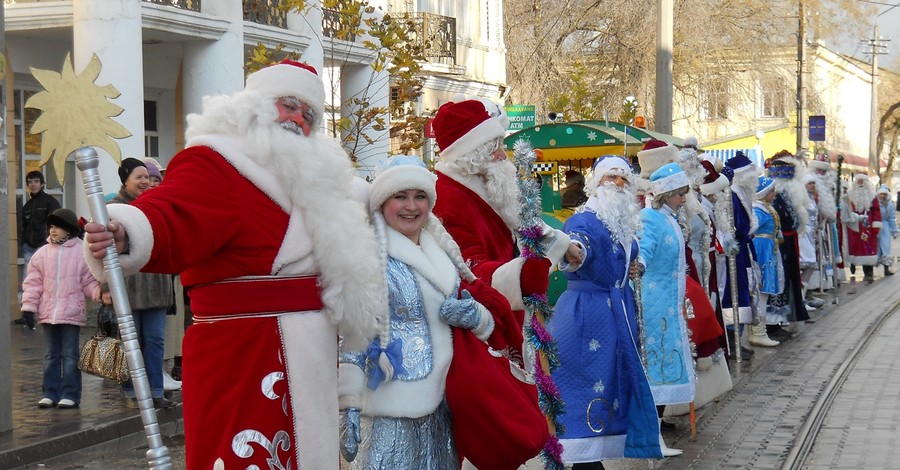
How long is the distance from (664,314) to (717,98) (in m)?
25.5

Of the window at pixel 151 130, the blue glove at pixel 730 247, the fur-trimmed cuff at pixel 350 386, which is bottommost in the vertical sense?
the fur-trimmed cuff at pixel 350 386

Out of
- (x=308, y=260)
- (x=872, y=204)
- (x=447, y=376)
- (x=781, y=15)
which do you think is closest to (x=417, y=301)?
(x=447, y=376)

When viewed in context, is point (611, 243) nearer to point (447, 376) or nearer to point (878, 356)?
point (447, 376)

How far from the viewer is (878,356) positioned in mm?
13859

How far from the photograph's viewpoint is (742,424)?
9773mm

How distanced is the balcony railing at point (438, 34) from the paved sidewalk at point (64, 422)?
15.3m

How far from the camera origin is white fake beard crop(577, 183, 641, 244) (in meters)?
7.55

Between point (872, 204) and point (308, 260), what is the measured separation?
24.0 metres

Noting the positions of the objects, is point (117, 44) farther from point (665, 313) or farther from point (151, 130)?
point (665, 313)

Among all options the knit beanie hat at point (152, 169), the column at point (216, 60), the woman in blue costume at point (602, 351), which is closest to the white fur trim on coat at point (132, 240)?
the woman in blue costume at point (602, 351)

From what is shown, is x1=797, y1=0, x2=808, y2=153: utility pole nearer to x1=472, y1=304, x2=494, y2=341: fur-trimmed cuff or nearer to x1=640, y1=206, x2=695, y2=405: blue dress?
x1=640, y1=206, x2=695, y2=405: blue dress

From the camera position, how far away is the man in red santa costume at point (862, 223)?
26.3 meters

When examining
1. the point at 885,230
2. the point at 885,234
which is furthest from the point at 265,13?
the point at 885,234

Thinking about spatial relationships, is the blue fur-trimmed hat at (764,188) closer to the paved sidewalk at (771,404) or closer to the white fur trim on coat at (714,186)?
the paved sidewalk at (771,404)
